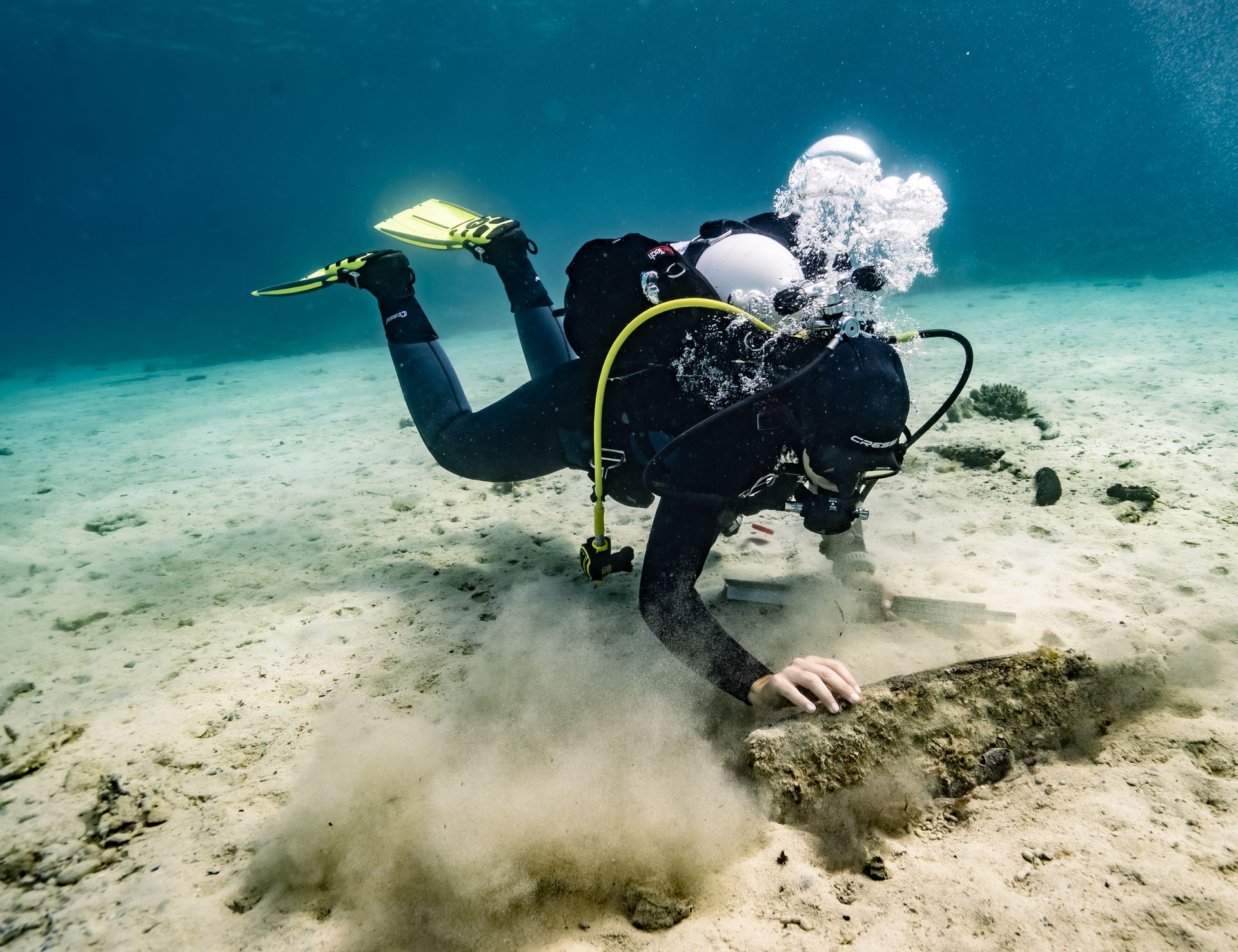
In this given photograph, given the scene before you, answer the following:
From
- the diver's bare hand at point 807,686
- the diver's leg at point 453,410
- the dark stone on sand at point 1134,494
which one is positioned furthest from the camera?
the dark stone on sand at point 1134,494

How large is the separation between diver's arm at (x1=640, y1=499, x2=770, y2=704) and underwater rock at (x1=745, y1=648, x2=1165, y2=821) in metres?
0.24

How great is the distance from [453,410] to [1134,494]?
5.16m

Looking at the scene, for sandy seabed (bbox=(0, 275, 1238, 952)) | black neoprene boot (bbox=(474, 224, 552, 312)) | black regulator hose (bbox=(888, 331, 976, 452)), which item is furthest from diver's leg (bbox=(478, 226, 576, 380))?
black regulator hose (bbox=(888, 331, 976, 452))

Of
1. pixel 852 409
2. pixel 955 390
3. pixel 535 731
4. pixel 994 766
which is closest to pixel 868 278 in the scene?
pixel 852 409

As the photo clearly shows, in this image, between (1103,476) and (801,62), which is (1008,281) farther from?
(801,62)

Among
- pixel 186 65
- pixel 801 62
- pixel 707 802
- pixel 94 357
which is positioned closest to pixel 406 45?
pixel 186 65

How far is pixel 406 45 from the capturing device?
4519cm

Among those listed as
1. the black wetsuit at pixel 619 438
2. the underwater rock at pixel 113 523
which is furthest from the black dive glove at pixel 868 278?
the underwater rock at pixel 113 523

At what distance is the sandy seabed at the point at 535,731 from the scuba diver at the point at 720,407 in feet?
1.57

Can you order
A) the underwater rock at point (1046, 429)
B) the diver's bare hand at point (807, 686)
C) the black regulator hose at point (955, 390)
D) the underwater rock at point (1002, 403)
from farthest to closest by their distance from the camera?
the underwater rock at point (1002, 403)
the underwater rock at point (1046, 429)
the black regulator hose at point (955, 390)
the diver's bare hand at point (807, 686)

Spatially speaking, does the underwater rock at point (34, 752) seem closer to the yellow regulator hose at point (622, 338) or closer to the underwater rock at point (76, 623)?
the underwater rock at point (76, 623)

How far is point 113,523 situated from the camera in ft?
16.5

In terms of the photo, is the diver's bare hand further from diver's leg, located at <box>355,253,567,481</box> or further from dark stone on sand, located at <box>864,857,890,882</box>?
diver's leg, located at <box>355,253,567,481</box>

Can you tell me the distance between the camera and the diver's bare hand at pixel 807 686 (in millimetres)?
1925
